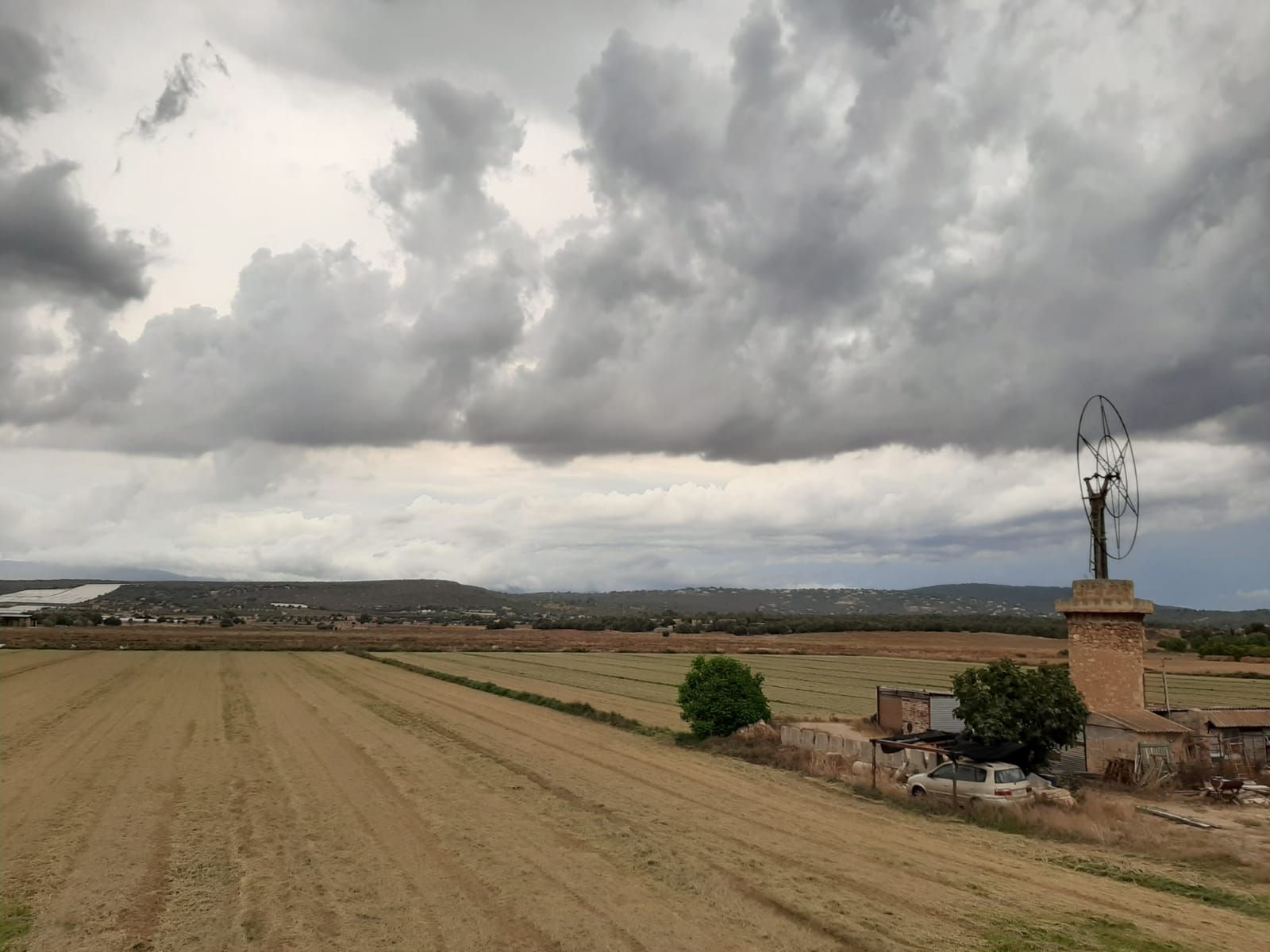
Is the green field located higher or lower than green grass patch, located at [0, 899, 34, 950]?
lower

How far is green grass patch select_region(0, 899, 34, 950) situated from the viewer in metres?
13.1

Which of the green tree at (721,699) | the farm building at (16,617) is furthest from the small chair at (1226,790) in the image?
the farm building at (16,617)

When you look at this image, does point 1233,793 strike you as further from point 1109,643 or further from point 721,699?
point 721,699

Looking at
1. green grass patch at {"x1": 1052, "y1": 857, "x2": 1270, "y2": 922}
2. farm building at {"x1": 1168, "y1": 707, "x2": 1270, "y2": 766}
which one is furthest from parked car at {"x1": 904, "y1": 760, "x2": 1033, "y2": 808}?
farm building at {"x1": 1168, "y1": 707, "x2": 1270, "y2": 766}

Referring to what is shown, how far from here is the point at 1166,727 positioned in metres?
28.1

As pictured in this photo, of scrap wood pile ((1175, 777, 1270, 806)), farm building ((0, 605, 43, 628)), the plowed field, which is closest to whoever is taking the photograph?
the plowed field

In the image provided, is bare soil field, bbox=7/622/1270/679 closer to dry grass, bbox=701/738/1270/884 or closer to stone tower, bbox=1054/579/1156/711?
stone tower, bbox=1054/579/1156/711

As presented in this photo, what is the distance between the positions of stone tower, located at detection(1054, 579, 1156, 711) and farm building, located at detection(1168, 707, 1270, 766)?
A: 1.85 metres

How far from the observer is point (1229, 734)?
30078mm

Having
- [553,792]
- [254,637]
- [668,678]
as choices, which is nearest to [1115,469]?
[553,792]

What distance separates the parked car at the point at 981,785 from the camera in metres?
22.9

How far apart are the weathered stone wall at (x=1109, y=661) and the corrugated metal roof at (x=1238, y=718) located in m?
2.49

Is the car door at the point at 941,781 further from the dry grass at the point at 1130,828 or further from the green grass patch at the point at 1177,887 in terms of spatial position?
the green grass patch at the point at 1177,887

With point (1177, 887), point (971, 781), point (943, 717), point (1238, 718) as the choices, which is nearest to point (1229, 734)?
point (1238, 718)
